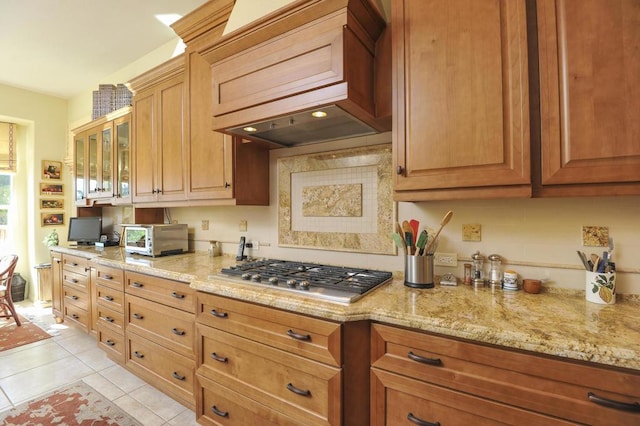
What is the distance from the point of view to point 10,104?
396 centimetres

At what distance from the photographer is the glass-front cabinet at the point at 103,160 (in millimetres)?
3080

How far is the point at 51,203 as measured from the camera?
4.29m

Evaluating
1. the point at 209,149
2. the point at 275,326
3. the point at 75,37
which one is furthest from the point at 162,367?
the point at 75,37

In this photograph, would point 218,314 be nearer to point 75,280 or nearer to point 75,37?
point 75,280

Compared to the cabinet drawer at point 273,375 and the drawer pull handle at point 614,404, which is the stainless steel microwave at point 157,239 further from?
the drawer pull handle at point 614,404

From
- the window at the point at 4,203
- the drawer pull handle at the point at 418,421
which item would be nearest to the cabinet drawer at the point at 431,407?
the drawer pull handle at the point at 418,421

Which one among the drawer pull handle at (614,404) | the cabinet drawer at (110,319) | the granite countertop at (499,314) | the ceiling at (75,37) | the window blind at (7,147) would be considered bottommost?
the cabinet drawer at (110,319)

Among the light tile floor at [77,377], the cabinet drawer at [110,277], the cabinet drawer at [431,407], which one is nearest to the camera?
the cabinet drawer at [431,407]

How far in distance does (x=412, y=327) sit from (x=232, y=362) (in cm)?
100

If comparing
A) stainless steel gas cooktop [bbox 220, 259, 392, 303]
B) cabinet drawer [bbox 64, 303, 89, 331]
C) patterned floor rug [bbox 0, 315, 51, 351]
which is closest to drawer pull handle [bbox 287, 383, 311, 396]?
stainless steel gas cooktop [bbox 220, 259, 392, 303]

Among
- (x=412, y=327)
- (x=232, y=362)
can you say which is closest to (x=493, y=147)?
(x=412, y=327)

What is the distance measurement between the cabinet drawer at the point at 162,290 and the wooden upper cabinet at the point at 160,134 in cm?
70

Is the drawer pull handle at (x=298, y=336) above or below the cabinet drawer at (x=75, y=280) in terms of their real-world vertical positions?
above

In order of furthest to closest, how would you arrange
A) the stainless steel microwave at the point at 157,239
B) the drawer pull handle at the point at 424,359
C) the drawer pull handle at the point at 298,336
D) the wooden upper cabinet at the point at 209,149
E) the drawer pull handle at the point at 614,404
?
the stainless steel microwave at the point at 157,239 < the wooden upper cabinet at the point at 209,149 < the drawer pull handle at the point at 298,336 < the drawer pull handle at the point at 424,359 < the drawer pull handle at the point at 614,404
